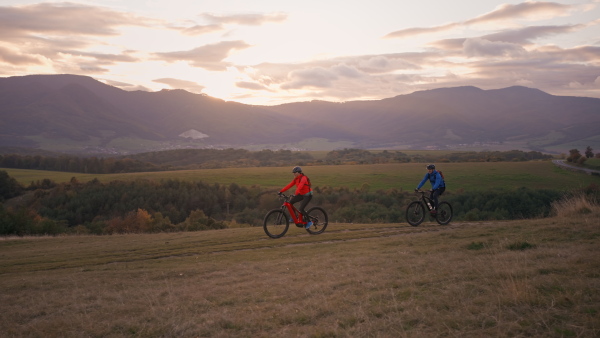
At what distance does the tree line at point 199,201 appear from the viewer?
48094 mm

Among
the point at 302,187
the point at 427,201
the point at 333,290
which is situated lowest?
the point at 333,290

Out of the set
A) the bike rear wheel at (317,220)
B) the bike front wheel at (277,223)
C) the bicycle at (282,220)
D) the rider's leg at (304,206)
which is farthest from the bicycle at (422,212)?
the bike front wheel at (277,223)

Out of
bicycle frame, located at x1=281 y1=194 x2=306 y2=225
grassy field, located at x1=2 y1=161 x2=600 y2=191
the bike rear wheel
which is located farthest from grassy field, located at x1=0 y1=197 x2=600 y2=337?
grassy field, located at x1=2 y1=161 x2=600 y2=191

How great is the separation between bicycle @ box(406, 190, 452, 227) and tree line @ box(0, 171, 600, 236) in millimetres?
20940

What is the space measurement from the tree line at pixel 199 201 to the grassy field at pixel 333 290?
1101 inches

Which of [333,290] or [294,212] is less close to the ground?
[294,212]

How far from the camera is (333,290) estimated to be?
8578 mm

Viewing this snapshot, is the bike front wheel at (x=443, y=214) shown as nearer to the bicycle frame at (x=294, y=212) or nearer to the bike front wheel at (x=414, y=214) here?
the bike front wheel at (x=414, y=214)

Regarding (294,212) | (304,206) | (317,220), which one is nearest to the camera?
(304,206)

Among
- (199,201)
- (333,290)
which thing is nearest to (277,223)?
(333,290)

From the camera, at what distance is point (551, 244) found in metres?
11.7

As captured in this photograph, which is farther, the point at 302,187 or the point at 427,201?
the point at 427,201

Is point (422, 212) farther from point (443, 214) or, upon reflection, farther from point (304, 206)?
point (304, 206)

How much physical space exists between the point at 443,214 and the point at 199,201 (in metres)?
50.6
